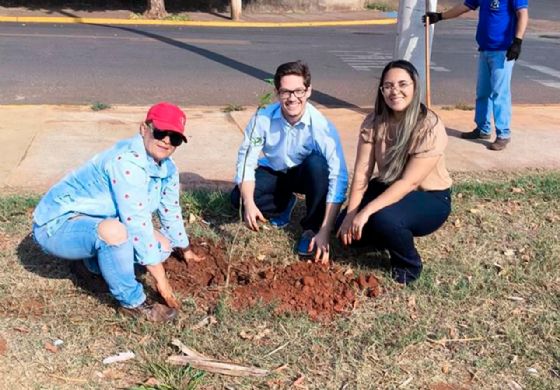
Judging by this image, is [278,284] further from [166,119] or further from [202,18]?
[202,18]

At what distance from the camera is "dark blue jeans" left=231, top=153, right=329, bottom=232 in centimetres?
414

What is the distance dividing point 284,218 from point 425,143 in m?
1.26

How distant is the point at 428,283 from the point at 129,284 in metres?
1.65

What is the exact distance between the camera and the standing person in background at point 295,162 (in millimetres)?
3863

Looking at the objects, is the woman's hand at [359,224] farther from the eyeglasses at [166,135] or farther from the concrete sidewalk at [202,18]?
the concrete sidewalk at [202,18]

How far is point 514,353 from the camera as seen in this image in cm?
316

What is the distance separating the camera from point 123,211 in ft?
10.1

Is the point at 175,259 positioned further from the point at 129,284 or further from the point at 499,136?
the point at 499,136

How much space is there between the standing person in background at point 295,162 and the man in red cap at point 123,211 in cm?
80

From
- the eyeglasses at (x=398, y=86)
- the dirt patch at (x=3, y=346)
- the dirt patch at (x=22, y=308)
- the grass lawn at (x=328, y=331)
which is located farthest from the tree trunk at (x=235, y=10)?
the dirt patch at (x=3, y=346)

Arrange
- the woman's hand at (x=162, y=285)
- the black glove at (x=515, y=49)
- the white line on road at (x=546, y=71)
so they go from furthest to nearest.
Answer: the white line on road at (x=546, y=71)
the black glove at (x=515, y=49)
the woman's hand at (x=162, y=285)

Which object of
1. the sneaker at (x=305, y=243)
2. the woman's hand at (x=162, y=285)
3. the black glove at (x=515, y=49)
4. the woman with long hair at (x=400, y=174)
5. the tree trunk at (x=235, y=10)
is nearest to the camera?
the woman's hand at (x=162, y=285)

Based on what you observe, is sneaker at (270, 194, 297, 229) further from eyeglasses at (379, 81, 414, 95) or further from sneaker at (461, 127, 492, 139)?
sneaker at (461, 127, 492, 139)

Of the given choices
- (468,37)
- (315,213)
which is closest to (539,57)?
(468,37)
